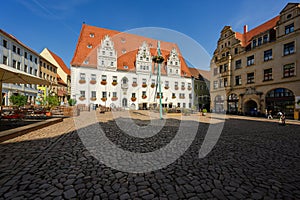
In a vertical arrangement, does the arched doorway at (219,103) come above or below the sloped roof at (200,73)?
below

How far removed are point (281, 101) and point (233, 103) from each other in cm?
732

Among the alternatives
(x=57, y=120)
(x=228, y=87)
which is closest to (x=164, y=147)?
(x=57, y=120)

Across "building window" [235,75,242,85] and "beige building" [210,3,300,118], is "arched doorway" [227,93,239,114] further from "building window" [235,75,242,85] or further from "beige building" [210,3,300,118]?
"building window" [235,75,242,85]

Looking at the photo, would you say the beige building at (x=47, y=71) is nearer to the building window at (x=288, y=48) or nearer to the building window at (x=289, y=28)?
the building window at (x=288, y=48)

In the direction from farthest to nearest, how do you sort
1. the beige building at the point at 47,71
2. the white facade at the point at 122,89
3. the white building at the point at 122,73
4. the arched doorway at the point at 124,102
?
the beige building at the point at 47,71 < the arched doorway at the point at 124,102 < the white building at the point at 122,73 < the white facade at the point at 122,89

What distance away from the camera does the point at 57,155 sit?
401 cm

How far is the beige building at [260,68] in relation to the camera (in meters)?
18.4

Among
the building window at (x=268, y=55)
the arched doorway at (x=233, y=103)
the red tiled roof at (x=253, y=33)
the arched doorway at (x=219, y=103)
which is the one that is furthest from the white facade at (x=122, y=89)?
the building window at (x=268, y=55)

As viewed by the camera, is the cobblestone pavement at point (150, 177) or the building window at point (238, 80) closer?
the cobblestone pavement at point (150, 177)

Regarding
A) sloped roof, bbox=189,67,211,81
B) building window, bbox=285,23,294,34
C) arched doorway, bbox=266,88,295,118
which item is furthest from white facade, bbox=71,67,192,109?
building window, bbox=285,23,294,34

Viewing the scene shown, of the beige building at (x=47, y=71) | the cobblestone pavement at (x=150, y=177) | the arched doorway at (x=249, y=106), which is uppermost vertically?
the beige building at (x=47, y=71)

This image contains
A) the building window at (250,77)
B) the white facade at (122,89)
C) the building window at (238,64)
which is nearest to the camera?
the building window at (250,77)

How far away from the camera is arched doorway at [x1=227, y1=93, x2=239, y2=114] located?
25.6 metres

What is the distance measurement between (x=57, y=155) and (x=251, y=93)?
26.6m
